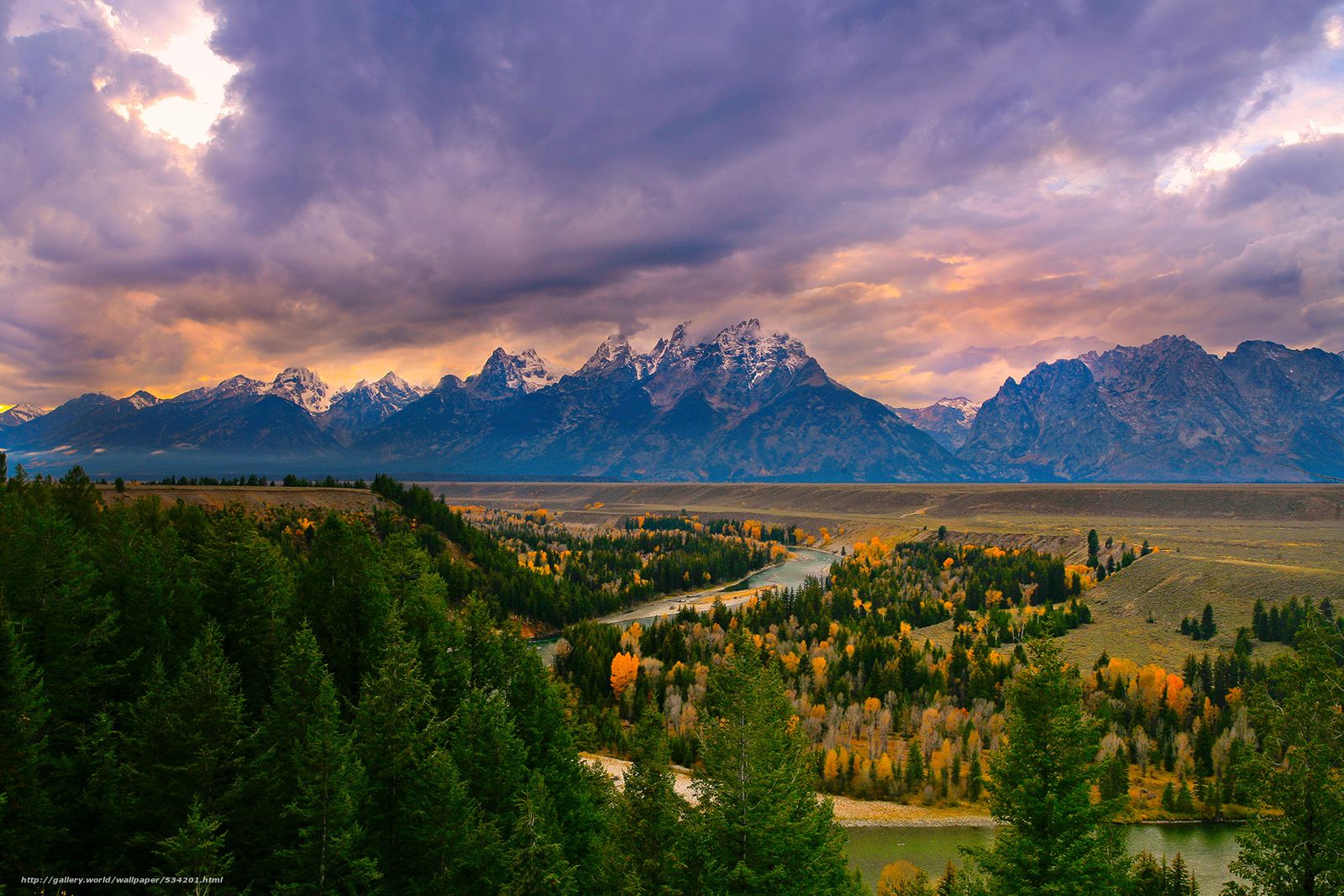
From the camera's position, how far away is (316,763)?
22906 millimetres

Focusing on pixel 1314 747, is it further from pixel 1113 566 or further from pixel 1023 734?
pixel 1113 566

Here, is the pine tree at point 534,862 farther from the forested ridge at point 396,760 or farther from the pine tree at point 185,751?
the pine tree at point 185,751

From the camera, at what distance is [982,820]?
210ft

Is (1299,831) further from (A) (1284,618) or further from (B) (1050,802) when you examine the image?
(A) (1284,618)

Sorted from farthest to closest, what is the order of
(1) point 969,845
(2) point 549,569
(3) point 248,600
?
(2) point 549,569
(1) point 969,845
(3) point 248,600

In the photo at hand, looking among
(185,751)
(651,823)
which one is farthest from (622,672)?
(185,751)

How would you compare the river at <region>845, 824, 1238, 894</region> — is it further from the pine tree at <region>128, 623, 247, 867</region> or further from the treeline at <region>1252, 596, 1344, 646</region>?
the pine tree at <region>128, 623, 247, 867</region>

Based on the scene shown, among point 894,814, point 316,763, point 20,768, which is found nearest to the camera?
point 20,768

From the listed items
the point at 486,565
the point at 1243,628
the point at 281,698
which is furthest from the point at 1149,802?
the point at 486,565

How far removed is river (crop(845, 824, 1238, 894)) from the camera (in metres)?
54.8

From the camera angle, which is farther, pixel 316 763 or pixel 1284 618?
pixel 1284 618

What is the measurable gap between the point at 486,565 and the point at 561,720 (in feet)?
366

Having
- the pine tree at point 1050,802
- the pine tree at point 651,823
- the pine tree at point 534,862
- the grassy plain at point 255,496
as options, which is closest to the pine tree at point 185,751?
the pine tree at point 534,862

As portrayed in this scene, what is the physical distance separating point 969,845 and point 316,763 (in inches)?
2206
